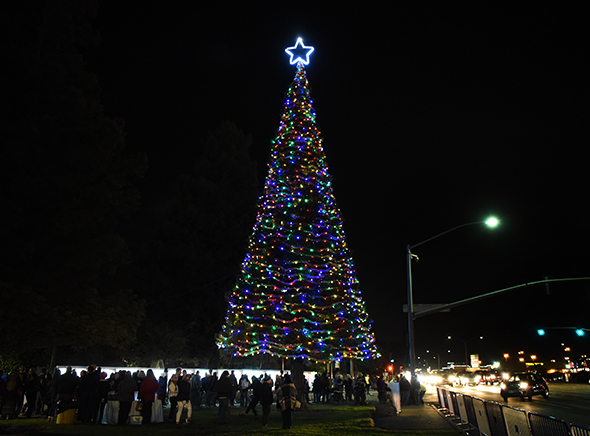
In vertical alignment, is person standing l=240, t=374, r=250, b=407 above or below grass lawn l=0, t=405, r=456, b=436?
above

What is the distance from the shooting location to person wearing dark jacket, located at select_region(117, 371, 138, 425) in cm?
1481

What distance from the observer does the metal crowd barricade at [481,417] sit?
10828 millimetres

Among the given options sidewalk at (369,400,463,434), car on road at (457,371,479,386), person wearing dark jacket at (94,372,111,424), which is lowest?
sidewalk at (369,400,463,434)

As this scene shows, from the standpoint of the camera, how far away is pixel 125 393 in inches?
584

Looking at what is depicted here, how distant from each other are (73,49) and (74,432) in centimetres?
1303

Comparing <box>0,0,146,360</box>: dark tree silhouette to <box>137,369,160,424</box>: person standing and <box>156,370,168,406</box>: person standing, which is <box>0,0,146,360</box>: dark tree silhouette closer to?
<box>156,370,168,406</box>: person standing

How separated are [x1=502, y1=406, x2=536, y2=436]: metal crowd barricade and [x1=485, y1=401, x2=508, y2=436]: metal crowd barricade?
0.31 metres

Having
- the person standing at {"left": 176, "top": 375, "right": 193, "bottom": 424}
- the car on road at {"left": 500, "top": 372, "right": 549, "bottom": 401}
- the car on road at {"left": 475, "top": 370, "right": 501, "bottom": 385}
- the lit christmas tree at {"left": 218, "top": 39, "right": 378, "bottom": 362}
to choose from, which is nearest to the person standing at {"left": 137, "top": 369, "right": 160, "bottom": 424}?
the person standing at {"left": 176, "top": 375, "right": 193, "bottom": 424}

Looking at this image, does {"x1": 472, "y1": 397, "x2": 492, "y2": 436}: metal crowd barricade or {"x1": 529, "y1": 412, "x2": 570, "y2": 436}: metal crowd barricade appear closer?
{"x1": 529, "y1": 412, "x2": 570, "y2": 436}: metal crowd barricade

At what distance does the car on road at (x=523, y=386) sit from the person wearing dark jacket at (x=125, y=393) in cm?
2016

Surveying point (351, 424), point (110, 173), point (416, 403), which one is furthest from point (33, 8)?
point (416, 403)

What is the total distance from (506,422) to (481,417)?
270 cm

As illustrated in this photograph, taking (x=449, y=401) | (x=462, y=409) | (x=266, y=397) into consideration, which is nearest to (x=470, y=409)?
(x=462, y=409)

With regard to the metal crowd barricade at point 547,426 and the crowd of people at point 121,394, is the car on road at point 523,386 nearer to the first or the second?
the crowd of people at point 121,394
